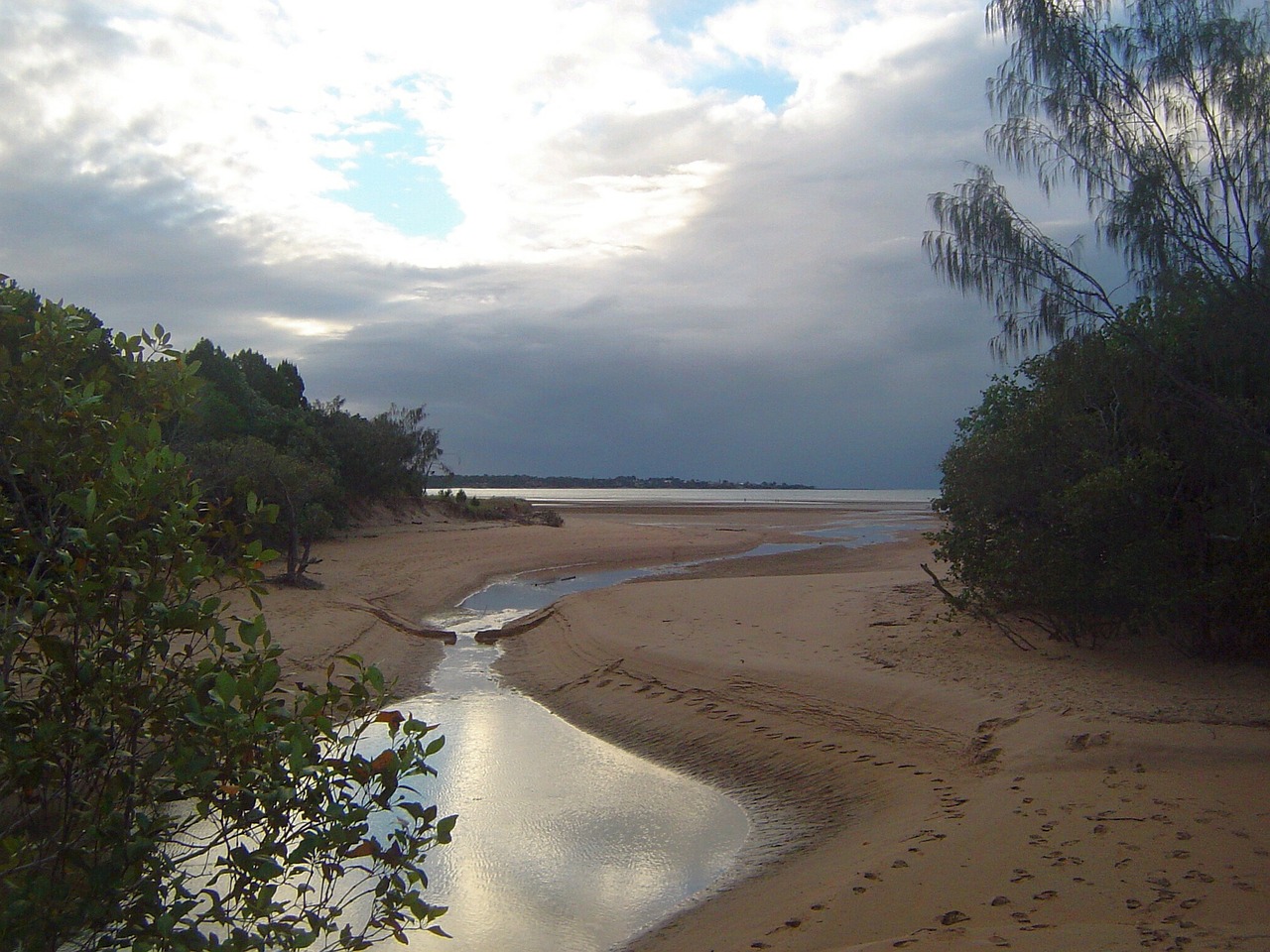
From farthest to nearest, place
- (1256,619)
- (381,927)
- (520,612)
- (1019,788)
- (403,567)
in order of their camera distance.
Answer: (403,567) → (520,612) → (1256,619) → (1019,788) → (381,927)

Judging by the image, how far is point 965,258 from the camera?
8953mm

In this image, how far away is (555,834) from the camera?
28.1ft

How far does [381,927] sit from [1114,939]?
392 centimetres

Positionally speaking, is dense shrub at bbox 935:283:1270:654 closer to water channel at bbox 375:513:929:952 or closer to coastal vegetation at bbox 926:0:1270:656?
coastal vegetation at bbox 926:0:1270:656

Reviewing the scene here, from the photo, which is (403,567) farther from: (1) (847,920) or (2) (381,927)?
(2) (381,927)

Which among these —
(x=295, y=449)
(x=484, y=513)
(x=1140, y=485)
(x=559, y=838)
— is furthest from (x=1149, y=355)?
(x=484, y=513)

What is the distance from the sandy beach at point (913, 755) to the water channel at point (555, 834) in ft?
1.37

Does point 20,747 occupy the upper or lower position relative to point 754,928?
upper

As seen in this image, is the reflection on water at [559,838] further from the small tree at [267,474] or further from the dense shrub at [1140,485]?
the small tree at [267,474]

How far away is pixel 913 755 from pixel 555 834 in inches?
151

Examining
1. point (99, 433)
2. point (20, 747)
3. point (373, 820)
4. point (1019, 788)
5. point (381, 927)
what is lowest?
point (373, 820)

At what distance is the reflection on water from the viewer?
6824mm

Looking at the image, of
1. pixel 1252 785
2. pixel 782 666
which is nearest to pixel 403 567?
pixel 782 666

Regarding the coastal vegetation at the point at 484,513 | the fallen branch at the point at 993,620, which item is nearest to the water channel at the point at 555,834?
the fallen branch at the point at 993,620
